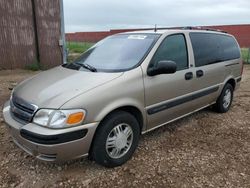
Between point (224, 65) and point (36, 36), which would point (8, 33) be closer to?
point (36, 36)

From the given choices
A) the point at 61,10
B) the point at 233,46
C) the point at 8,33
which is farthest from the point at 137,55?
the point at 61,10

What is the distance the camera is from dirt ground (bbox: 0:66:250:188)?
3.13m

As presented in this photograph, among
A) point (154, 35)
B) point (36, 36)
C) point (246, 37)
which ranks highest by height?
point (154, 35)

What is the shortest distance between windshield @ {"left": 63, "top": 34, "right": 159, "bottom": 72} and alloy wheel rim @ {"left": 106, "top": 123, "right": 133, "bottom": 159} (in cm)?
74

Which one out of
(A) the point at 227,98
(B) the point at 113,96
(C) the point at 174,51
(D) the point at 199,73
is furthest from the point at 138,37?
(A) the point at 227,98

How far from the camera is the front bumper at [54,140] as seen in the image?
2.77 metres

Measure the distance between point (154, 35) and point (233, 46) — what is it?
251 centimetres

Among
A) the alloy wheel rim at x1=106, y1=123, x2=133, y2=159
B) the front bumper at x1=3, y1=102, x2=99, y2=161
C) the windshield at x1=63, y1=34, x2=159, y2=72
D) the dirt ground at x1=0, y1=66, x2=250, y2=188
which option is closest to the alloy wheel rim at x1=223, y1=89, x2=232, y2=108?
the dirt ground at x1=0, y1=66, x2=250, y2=188

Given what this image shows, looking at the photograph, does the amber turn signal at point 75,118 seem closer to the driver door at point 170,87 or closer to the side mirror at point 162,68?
the driver door at point 170,87

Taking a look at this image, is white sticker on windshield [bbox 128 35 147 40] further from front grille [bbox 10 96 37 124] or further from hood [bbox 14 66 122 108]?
front grille [bbox 10 96 37 124]

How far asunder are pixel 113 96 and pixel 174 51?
1.44 meters

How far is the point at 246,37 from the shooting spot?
26.8 meters

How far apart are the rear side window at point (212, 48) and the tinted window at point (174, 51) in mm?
278

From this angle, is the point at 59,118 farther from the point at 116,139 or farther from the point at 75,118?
the point at 116,139
